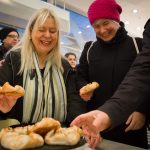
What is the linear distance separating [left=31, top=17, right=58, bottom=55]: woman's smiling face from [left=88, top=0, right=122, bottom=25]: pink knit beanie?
0.25 metres

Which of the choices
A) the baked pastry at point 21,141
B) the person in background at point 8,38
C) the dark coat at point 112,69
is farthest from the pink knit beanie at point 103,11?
the person in background at point 8,38

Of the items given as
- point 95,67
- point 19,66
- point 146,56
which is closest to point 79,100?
point 95,67

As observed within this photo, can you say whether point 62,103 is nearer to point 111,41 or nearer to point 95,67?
point 95,67

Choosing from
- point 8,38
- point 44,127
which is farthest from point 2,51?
point 44,127

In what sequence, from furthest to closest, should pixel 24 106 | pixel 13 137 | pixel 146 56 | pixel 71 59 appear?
pixel 71 59 < pixel 24 106 < pixel 146 56 < pixel 13 137

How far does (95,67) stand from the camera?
71.9 inches

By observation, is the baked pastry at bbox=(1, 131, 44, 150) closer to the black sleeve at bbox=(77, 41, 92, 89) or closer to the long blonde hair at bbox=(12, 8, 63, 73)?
the long blonde hair at bbox=(12, 8, 63, 73)

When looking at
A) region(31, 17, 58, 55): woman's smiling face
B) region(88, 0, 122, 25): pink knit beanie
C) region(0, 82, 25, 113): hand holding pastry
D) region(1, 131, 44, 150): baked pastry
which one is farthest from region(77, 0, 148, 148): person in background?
region(1, 131, 44, 150): baked pastry

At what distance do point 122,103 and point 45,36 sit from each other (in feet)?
3.14

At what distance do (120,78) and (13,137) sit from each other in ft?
3.31

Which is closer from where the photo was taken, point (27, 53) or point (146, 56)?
point (146, 56)

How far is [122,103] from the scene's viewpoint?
0.94m

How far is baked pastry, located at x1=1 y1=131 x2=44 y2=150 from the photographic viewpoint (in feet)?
2.78

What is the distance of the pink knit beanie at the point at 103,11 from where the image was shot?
1812 millimetres
